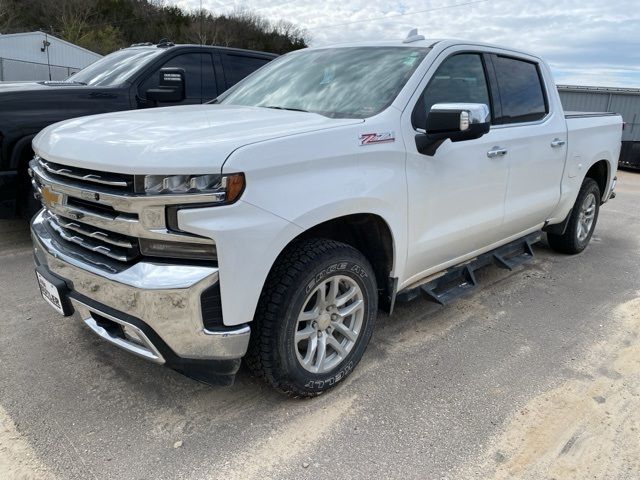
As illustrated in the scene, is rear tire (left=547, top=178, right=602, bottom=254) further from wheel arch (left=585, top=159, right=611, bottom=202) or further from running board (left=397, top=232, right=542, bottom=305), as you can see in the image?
running board (left=397, top=232, right=542, bottom=305)

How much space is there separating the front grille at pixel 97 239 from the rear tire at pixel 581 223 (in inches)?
177

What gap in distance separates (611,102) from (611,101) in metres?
0.05

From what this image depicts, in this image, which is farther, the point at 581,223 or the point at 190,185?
the point at 581,223

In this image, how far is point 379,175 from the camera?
283cm

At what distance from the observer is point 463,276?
3.95 m

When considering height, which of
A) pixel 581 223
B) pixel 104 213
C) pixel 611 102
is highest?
pixel 104 213

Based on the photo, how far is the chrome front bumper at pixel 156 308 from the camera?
7.29ft

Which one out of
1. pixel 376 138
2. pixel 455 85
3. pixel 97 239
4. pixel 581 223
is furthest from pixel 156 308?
pixel 581 223

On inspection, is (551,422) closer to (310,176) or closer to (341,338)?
(341,338)

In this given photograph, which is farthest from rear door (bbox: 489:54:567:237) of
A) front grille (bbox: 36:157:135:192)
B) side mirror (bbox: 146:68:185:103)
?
side mirror (bbox: 146:68:185:103)

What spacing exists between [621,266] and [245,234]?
4704 millimetres

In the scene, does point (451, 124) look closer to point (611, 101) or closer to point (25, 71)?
point (611, 101)

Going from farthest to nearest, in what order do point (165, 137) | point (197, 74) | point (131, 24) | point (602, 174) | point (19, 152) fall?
point (131, 24), point (197, 74), point (602, 174), point (19, 152), point (165, 137)

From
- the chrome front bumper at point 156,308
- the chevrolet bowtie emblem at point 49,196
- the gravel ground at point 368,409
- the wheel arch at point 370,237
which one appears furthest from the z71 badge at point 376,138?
the chevrolet bowtie emblem at point 49,196
